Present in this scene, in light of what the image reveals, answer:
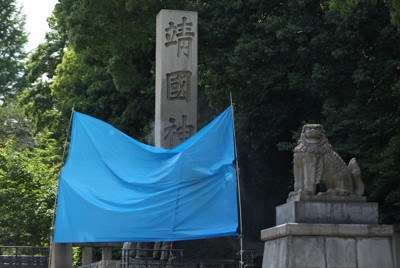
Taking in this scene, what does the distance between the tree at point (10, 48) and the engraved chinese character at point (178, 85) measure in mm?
34470

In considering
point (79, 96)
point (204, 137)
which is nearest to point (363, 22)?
point (204, 137)

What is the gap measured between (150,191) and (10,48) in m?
42.3

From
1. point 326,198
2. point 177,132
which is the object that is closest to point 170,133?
point 177,132

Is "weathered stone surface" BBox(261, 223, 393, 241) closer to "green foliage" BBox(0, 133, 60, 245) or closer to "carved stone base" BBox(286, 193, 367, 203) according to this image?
"carved stone base" BBox(286, 193, 367, 203)

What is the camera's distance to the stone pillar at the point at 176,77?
75.3 ft

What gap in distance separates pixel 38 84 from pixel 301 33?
60.3ft

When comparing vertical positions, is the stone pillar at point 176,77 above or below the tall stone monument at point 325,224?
above

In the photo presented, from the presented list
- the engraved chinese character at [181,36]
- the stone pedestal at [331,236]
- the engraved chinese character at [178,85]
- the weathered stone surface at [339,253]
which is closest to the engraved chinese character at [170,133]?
the engraved chinese character at [178,85]

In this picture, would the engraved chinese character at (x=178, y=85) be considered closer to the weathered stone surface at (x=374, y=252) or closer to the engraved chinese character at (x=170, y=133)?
the engraved chinese character at (x=170, y=133)

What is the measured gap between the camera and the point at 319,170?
13656 mm

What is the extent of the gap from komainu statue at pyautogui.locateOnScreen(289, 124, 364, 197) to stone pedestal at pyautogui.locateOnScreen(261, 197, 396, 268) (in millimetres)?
267

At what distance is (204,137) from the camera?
16656 mm

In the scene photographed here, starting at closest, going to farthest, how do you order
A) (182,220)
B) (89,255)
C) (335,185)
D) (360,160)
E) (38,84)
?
(335,185), (182,220), (360,160), (89,255), (38,84)

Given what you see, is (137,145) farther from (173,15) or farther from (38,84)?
(38,84)
